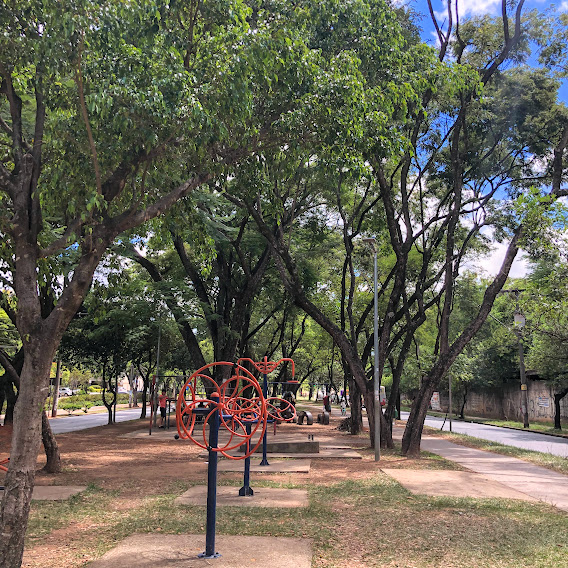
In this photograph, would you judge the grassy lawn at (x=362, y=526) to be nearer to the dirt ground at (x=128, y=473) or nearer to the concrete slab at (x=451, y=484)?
the dirt ground at (x=128, y=473)

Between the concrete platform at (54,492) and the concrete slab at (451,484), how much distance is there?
18.2ft

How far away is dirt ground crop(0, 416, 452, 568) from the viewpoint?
6049 millimetres

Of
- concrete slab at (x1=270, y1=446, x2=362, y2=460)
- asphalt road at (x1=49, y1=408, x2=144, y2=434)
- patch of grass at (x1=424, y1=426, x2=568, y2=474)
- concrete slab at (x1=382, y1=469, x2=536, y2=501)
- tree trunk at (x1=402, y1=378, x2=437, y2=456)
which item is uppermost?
tree trunk at (x1=402, y1=378, x2=437, y2=456)

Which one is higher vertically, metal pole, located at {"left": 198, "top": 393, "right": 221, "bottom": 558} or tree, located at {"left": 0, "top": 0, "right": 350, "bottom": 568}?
tree, located at {"left": 0, "top": 0, "right": 350, "bottom": 568}

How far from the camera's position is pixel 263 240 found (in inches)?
804

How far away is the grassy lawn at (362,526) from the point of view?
5672mm

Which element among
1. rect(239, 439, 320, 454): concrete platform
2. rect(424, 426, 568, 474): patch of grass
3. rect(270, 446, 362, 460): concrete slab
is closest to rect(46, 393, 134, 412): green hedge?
rect(424, 426, 568, 474): patch of grass

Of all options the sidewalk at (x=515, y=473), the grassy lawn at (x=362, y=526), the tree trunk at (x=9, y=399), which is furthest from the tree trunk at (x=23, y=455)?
the tree trunk at (x=9, y=399)

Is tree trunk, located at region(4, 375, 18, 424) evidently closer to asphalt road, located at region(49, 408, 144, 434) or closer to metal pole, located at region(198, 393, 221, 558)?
asphalt road, located at region(49, 408, 144, 434)

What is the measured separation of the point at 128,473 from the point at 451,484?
6398 mm

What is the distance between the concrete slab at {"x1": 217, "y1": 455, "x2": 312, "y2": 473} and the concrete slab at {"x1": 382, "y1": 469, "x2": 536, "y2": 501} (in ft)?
5.97

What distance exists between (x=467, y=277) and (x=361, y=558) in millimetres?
21753

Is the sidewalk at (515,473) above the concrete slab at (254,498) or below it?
below

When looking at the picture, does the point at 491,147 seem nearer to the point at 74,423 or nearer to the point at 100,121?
the point at 100,121
